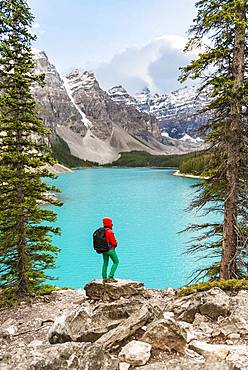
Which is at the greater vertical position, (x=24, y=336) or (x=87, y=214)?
(x=24, y=336)

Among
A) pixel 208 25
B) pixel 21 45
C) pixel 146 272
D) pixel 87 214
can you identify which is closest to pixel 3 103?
pixel 21 45

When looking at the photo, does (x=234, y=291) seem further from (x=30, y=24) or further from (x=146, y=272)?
(x=146, y=272)

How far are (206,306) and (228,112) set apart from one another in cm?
676

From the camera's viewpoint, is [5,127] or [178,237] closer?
[5,127]

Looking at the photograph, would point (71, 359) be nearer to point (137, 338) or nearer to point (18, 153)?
point (137, 338)

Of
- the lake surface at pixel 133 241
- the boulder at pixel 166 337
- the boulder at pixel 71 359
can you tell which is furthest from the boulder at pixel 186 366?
the lake surface at pixel 133 241

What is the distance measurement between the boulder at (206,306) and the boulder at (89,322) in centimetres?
149

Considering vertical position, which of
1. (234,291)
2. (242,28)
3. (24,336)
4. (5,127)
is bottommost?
(24,336)

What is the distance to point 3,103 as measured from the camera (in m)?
12.1

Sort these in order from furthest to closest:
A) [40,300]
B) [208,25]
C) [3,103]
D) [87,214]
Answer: [87,214]
[40,300]
[3,103]
[208,25]

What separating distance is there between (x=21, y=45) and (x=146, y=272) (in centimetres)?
2164

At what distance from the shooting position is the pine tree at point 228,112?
1070cm

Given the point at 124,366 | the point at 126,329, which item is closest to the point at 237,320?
the point at 126,329

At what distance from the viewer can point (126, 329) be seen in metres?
6.74
